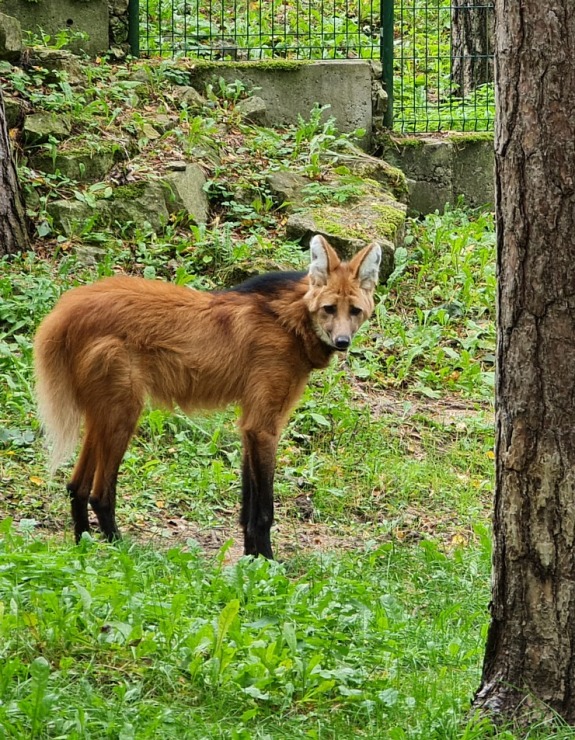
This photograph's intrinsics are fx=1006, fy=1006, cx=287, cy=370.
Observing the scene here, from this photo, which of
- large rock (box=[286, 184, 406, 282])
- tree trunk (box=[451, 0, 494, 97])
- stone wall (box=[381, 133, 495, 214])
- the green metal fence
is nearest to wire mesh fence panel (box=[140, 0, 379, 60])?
the green metal fence

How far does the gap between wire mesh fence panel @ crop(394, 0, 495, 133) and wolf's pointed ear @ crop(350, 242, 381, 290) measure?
199 inches

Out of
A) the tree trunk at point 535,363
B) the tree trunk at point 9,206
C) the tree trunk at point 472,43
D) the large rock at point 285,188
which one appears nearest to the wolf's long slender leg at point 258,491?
the tree trunk at point 535,363

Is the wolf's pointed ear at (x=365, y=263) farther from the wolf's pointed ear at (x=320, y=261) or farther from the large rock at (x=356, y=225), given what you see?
the large rock at (x=356, y=225)

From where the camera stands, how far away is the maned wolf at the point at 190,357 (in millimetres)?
4852

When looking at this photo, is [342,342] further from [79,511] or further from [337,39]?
[337,39]

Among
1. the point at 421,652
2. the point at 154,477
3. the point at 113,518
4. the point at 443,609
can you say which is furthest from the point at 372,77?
the point at 421,652

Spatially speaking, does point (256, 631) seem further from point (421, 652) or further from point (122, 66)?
point (122, 66)

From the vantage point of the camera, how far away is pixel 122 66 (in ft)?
30.8

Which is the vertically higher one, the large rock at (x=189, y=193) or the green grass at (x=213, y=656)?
the large rock at (x=189, y=193)

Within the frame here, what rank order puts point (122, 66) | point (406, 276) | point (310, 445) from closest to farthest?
point (310, 445) < point (406, 276) < point (122, 66)

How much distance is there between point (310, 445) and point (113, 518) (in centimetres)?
175

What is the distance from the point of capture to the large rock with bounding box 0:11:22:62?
825 centimetres

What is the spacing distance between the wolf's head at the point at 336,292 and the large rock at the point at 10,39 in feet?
14.4

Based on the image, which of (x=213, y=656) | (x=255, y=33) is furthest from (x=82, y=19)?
(x=213, y=656)
